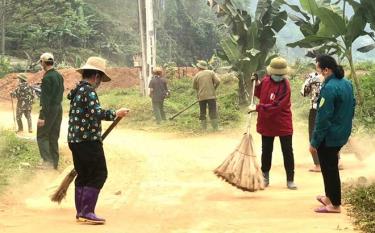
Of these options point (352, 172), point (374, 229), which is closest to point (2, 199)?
point (374, 229)

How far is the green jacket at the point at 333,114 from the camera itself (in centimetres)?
546

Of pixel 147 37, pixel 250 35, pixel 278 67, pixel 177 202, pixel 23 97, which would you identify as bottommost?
pixel 177 202

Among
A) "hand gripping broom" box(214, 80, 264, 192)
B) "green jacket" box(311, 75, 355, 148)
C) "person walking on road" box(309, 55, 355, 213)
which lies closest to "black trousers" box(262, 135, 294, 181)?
"hand gripping broom" box(214, 80, 264, 192)

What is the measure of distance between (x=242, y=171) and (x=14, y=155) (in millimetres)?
4347

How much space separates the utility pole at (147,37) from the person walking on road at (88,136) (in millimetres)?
13723

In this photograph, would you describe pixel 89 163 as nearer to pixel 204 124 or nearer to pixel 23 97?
pixel 204 124

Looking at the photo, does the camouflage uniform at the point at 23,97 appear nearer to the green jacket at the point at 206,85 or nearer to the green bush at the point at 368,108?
the green jacket at the point at 206,85

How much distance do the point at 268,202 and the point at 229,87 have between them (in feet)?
48.1

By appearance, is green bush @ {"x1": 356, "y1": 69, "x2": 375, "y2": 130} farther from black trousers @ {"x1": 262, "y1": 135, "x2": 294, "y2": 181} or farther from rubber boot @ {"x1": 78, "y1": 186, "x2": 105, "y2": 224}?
rubber boot @ {"x1": 78, "y1": 186, "x2": 105, "y2": 224}

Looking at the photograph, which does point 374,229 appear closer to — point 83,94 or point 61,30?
point 83,94

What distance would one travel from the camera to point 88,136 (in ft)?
17.3

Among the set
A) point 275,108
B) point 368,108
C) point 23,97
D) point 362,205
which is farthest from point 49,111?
point 368,108

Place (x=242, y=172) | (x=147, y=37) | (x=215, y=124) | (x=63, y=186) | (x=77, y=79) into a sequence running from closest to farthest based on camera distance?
(x=63, y=186) → (x=242, y=172) → (x=215, y=124) → (x=147, y=37) → (x=77, y=79)

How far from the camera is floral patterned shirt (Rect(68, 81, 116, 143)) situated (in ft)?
17.1
